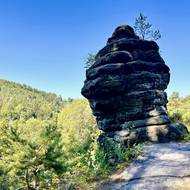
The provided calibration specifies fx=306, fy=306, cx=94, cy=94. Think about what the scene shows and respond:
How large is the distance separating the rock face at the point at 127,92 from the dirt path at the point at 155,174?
631 cm

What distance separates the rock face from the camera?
661 inches

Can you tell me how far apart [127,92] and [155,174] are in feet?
32.7

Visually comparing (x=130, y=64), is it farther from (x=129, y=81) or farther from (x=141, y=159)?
(x=141, y=159)

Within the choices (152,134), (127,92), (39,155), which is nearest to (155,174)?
(39,155)

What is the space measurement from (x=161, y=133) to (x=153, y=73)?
13.3 feet

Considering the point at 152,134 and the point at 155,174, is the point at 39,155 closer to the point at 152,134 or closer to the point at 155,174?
the point at 155,174

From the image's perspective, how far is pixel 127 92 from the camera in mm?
17344

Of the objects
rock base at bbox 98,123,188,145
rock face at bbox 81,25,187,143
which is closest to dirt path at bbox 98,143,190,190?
rock base at bbox 98,123,188,145

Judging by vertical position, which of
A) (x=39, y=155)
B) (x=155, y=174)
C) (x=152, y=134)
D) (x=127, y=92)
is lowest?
(x=155, y=174)

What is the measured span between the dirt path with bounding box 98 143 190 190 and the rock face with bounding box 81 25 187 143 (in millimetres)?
6313

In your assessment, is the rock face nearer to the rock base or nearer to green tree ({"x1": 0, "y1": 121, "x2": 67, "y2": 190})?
the rock base

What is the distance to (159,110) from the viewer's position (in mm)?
17547

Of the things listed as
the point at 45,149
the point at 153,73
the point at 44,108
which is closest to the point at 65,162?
the point at 45,149

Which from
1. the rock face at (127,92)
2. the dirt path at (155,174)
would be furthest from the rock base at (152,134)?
the dirt path at (155,174)
